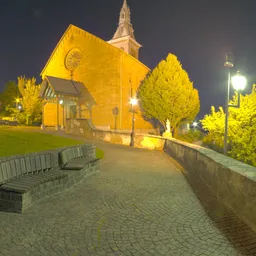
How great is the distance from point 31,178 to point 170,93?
19345 millimetres

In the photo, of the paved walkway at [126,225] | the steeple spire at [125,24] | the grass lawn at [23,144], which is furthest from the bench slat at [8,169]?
the steeple spire at [125,24]

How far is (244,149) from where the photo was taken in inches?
508

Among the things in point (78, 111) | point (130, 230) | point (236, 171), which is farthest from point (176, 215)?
point (78, 111)

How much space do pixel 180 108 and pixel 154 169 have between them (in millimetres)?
15298

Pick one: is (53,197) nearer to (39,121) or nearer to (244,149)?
(244,149)

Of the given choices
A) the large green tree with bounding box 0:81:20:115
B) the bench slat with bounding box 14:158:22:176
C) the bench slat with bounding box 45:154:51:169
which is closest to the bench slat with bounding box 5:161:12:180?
the bench slat with bounding box 14:158:22:176

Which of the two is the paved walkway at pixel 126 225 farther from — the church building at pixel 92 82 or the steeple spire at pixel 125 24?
the steeple spire at pixel 125 24

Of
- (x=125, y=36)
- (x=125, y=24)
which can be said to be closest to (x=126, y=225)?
(x=125, y=36)

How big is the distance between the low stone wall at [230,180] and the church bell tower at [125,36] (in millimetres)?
43293

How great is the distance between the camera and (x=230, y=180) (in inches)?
194

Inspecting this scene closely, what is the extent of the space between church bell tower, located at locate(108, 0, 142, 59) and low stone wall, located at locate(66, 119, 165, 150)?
29211mm

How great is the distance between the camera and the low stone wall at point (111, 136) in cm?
1646

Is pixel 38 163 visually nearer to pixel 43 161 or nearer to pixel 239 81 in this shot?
pixel 43 161

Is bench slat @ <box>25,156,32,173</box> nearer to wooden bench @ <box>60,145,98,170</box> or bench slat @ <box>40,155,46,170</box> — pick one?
bench slat @ <box>40,155,46,170</box>
